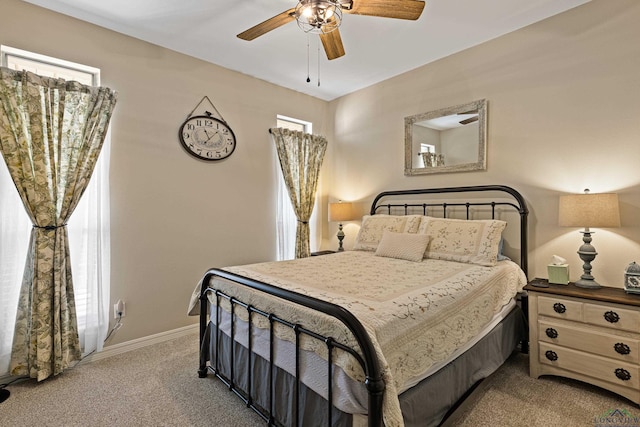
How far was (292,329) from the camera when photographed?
1.55 m

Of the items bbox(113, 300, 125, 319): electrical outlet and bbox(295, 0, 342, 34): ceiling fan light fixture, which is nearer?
bbox(295, 0, 342, 34): ceiling fan light fixture

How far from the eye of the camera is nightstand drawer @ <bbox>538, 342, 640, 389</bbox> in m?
1.91

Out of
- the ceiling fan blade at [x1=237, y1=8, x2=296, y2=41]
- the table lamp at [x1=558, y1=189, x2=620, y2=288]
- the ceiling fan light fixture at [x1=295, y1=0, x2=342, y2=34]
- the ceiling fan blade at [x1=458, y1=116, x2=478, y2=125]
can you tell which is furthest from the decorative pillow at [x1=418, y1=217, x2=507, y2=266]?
the ceiling fan blade at [x1=237, y1=8, x2=296, y2=41]

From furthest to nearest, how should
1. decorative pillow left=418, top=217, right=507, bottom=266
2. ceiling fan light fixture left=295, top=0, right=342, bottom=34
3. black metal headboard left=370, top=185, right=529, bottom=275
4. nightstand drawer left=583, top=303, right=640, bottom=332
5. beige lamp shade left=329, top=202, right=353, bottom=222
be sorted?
beige lamp shade left=329, top=202, right=353, bottom=222, black metal headboard left=370, top=185, right=529, bottom=275, decorative pillow left=418, top=217, right=507, bottom=266, nightstand drawer left=583, top=303, right=640, bottom=332, ceiling fan light fixture left=295, top=0, right=342, bottom=34

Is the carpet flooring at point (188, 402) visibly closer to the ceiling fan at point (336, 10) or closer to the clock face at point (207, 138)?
the clock face at point (207, 138)

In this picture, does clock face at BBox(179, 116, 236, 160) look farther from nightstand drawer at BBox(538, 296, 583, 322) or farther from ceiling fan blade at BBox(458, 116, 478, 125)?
nightstand drawer at BBox(538, 296, 583, 322)

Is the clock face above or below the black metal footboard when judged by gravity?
above

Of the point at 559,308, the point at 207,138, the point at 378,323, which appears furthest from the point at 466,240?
the point at 207,138

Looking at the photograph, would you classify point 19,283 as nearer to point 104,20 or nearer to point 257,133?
point 104,20

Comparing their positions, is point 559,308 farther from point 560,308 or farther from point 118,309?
point 118,309

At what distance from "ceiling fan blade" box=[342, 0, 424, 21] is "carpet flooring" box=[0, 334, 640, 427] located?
228 cm

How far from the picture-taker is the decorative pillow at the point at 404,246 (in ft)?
9.01

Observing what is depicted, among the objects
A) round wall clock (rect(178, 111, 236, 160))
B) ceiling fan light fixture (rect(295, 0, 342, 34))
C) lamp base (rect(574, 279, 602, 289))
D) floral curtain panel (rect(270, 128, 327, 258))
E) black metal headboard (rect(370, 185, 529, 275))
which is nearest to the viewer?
ceiling fan light fixture (rect(295, 0, 342, 34))

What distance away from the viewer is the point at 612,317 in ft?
6.47
